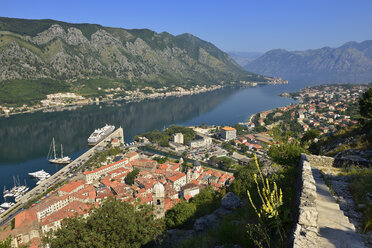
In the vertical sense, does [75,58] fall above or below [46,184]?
above

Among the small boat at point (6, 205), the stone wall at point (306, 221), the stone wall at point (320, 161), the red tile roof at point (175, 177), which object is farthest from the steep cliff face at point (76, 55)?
the stone wall at point (306, 221)

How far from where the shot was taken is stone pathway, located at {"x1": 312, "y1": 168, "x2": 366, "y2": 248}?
311 cm

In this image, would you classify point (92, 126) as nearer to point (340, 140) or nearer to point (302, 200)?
point (340, 140)

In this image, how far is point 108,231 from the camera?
6.42 metres

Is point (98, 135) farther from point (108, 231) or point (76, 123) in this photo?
point (108, 231)

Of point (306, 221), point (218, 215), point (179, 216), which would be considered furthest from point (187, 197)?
point (306, 221)

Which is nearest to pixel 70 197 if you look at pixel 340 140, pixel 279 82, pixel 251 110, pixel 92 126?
pixel 340 140

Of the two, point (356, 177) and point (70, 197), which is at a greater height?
point (356, 177)

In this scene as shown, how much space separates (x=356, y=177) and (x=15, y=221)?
2419cm

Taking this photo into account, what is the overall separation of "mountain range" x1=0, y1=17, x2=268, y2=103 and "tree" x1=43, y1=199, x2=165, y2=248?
341 ft

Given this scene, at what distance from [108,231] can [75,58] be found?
140m

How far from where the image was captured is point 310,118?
60.3m

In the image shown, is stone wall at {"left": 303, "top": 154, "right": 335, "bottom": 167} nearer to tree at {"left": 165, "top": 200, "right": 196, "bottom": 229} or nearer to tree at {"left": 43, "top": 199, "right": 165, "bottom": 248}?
tree at {"left": 43, "top": 199, "right": 165, "bottom": 248}

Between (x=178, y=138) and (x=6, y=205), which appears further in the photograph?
(x=178, y=138)
